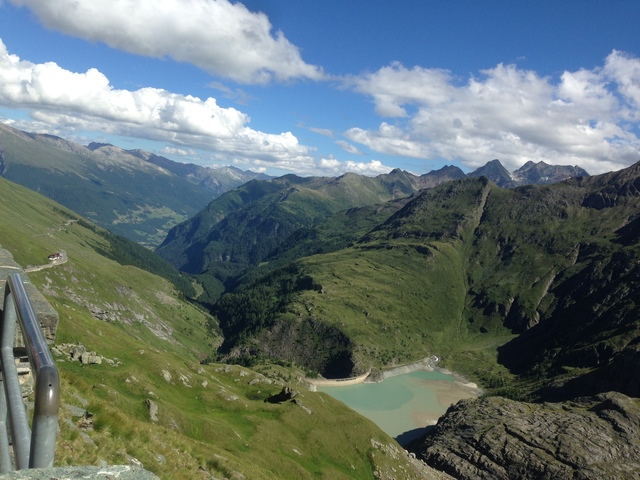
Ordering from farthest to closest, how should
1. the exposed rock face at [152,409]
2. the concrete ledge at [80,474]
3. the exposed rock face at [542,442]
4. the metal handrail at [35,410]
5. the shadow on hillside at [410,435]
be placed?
the shadow on hillside at [410,435]
the exposed rock face at [542,442]
the exposed rock face at [152,409]
the concrete ledge at [80,474]
the metal handrail at [35,410]

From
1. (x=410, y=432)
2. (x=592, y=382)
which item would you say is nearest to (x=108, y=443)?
(x=410, y=432)

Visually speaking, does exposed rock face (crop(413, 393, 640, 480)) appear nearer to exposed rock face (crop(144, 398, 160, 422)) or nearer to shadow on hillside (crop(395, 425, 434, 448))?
shadow on hillside (crop(395, 425, 434, 448))

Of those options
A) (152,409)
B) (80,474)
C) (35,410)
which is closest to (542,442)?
(152,409)

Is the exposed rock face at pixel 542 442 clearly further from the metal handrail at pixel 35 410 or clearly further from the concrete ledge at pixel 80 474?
the metal handrail at pixel 35 410

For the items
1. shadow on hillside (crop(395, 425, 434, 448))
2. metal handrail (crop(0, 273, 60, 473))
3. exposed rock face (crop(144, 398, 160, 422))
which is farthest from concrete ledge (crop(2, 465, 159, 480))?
shadow on hillside (crop(395, 425, 434, 448))

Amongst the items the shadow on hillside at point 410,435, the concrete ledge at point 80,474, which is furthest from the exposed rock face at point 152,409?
the shadow on hillside at point 410,435

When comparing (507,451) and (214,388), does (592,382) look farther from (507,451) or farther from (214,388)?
(214,388)
